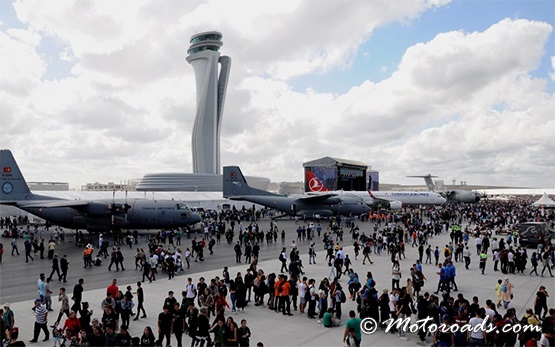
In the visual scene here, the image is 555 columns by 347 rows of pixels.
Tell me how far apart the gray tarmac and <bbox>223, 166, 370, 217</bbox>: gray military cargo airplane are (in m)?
17.2

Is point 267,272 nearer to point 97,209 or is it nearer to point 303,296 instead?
point 303,296

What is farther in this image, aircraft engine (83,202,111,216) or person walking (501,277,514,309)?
aircraft engine (83,202,111,216)

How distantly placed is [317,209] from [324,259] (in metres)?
22.4

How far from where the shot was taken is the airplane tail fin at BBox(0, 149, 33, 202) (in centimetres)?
3192

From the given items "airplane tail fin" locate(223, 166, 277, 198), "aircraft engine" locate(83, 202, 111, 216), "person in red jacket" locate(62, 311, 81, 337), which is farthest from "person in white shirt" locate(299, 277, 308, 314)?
"airplane tail fin" locate(223, 166, 277, 198)

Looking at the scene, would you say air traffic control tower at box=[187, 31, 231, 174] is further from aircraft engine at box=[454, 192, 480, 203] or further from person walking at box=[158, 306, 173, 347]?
person walking at box=[158, 306, 173, 347]

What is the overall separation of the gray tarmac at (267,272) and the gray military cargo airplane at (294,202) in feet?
56.5

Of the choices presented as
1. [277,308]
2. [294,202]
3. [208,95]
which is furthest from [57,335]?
[208,95]

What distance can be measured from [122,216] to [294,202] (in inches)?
828

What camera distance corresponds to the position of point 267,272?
19750mm

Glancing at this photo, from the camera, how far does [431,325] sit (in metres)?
10.3

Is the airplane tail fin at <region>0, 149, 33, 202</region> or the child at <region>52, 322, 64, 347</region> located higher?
the airplane tail fin at <region>0, 149, 33, 202</region>

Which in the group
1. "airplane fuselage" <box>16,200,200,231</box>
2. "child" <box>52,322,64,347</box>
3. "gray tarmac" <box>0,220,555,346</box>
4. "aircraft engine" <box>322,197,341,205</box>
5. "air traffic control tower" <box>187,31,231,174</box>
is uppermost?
"air traffic control tower" <box>187,31,231,174</box>

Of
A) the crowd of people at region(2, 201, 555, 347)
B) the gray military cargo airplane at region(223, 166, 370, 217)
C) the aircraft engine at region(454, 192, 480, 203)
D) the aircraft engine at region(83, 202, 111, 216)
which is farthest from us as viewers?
the aircraft engine at region(454, 192, 480, 203)
